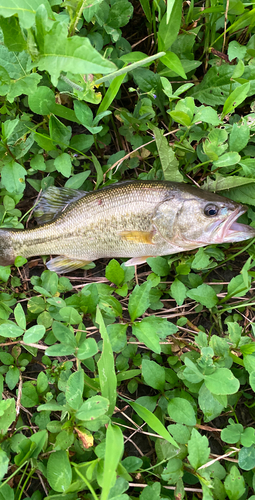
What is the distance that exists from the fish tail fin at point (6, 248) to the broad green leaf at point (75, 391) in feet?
5.13

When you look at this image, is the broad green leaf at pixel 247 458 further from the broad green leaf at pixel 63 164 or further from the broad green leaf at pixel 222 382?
the broad green leaf at pixel 63 164

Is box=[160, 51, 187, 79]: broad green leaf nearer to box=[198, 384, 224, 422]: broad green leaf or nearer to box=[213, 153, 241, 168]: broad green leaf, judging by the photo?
box=[213, 153, 241, 168]: broad green leaf

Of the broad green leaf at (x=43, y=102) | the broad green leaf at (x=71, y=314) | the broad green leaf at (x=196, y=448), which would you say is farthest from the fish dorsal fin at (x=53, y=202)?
the broad green leaf at (x=196, y=448)

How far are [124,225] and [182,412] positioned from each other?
5.41 ft

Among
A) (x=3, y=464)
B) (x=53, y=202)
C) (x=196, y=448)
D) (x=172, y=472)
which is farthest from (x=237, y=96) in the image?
(x=3, y=464)

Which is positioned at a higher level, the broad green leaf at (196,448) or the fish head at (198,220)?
the fish head at (198,220)

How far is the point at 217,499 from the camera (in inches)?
93.6

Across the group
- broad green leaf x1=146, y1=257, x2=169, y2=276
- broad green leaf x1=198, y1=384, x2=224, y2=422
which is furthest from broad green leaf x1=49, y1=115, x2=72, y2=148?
broad green leaf x1=198, y1=384, x2=224, y2=422

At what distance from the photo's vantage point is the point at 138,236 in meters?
3.01

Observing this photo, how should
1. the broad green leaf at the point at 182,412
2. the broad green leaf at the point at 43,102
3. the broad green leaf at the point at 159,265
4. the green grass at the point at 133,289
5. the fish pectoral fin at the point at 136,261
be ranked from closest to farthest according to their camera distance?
1. the green grass at the point at 133,289
2. the broad green leaf at the point at 182,412
3. the broad green leaf at the point at 43,102
4. the broad green leaf at the point at 159,265
5. the fish pectoral fin at the point at 136,261

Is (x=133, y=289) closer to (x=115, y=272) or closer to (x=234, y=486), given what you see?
(x=115, y=272)

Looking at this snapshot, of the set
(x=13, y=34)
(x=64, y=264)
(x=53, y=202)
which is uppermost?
(x=13, y=34)

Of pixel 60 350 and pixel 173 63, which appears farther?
pixel 173 63

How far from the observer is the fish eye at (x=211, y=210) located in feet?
9.23
